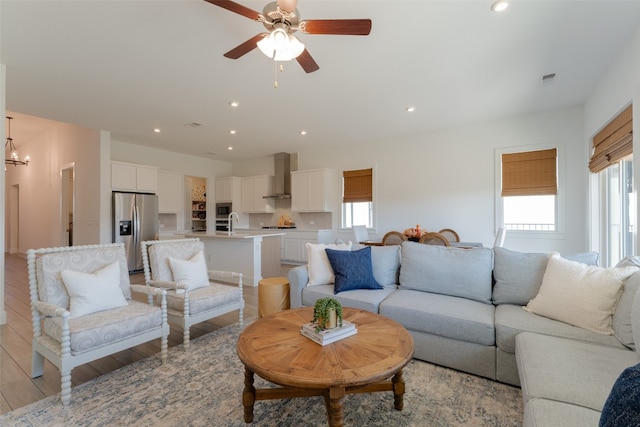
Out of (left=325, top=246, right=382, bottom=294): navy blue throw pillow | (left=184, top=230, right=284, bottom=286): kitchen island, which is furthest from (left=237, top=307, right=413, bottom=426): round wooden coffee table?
(left=184, top=230, right=284, bottom=286): kitchen island

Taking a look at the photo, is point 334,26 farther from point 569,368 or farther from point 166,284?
point 166,284

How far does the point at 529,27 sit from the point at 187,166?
24.3 ft

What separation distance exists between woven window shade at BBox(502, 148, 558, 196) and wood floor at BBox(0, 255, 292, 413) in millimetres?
4576

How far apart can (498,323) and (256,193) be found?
662cm

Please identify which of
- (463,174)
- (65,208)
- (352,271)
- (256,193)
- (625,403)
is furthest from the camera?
(256,193)

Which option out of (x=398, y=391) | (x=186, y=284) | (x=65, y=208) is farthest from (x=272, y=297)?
(x=65, y=208)

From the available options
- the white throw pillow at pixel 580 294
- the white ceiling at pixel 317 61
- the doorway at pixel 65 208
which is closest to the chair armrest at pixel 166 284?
the white ceiling at pixel 317 61

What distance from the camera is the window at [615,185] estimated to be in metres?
2.80

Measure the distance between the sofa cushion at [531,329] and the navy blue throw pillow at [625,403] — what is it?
147 cm

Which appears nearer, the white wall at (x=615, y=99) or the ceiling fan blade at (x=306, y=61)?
the ceiling fan blade at (x=306, y=61)

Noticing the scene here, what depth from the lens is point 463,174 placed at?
521 cm

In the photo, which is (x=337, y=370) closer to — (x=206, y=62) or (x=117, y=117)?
(x=206, y=62)

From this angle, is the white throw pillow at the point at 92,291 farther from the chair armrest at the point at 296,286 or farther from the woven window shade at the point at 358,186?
the woven window shade at the point at 358,186

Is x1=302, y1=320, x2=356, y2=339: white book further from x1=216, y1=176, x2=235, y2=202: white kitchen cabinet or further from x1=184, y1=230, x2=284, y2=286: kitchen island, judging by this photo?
x1=216, y1=176, x2=235, y2=202: white kitchen cabinet
